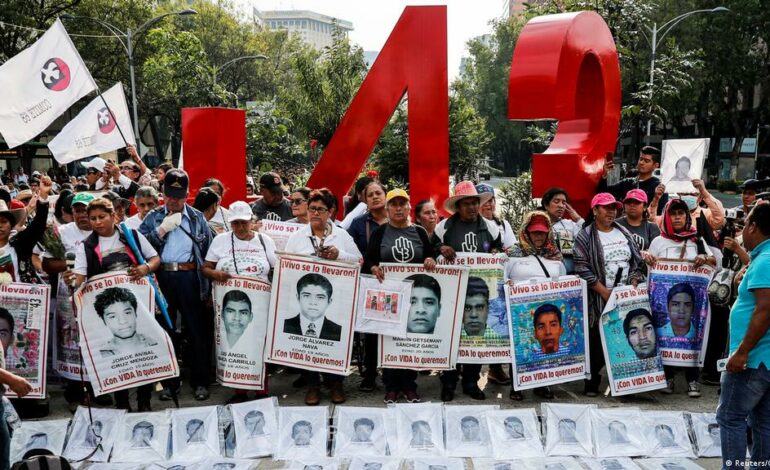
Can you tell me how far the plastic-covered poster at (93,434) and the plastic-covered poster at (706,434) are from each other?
4.27 m

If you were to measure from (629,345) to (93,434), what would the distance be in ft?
14.3

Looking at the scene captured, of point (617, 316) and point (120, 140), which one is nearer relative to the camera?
point (617, 316)

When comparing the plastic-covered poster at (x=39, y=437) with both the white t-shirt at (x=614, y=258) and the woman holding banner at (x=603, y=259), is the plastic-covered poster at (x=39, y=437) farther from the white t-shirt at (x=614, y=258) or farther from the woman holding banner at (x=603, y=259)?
the white t-shirt at (x=614, y=258)

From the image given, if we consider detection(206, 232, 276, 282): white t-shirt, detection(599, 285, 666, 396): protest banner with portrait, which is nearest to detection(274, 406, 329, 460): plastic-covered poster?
detection(206, 232, 276, 282): white t-shirt

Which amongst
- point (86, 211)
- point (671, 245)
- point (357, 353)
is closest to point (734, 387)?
point (671, 245)

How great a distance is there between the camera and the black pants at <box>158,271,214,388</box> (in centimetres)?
568

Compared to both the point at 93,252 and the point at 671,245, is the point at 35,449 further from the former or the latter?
the point at 671,245

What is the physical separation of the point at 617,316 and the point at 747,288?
6.37ft

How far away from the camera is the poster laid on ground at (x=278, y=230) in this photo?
657 centimetres

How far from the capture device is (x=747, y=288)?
147 inches

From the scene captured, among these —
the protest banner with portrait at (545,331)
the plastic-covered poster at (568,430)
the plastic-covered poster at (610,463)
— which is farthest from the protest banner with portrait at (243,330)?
the plastic-covered poster at (610,463)

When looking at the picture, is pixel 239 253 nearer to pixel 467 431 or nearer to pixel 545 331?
pixel 467 431

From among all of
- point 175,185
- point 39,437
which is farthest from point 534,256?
point 39,437

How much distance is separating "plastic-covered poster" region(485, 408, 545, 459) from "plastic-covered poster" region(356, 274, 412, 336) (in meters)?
1.11
